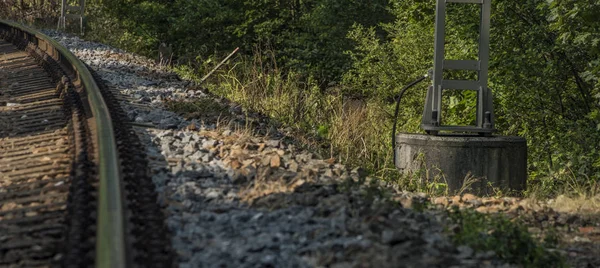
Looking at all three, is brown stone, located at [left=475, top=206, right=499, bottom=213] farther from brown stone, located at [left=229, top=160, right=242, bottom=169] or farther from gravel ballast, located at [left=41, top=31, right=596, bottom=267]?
brown stone, located at [left=229, top=160, right=242, bottom=169]

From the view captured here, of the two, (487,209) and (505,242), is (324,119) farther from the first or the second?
(505,242)

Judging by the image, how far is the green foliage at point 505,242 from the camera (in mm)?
5044

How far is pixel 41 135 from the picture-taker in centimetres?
833

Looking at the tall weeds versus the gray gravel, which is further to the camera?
the tall weeds

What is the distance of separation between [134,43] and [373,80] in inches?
314

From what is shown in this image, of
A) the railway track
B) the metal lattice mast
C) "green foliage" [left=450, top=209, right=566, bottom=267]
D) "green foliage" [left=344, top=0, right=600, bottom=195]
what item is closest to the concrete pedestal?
the metal lattice mast

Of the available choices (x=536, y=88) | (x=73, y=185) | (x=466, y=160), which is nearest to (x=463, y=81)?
(x=466, y=160)

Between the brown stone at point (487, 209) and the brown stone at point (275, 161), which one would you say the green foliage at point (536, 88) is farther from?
the brown stone at point (275, 161)

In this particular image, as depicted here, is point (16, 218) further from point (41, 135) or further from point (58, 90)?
point (58, 90)

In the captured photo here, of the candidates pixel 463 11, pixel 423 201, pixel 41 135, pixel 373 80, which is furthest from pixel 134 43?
pixel 423 201

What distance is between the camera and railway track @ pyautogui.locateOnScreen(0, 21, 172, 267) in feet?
14.2

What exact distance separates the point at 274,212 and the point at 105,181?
3.24ft

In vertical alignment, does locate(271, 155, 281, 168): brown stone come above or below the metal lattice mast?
below

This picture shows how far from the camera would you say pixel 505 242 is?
205 inches
